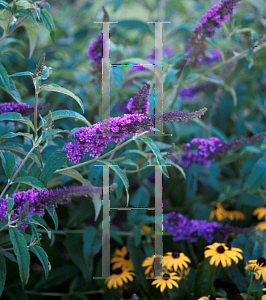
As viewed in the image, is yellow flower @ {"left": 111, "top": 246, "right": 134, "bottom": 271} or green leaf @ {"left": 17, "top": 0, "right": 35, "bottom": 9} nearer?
green leaf @ {"left": 17, "top": 0, "right": 35, "bottom": 9}

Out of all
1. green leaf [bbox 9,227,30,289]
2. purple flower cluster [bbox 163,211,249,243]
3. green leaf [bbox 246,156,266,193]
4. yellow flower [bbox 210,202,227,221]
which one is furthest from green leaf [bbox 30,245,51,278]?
yellow flower [bbox 210,202,227,221]

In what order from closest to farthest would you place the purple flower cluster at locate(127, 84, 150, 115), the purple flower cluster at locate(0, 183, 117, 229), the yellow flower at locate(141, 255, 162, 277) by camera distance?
the purple flower cluster at locate(0, 183, 117, 229) → the purple flower cluster at locate(127, 84, 150, 115) → the yellow flower at locate(141, 255, 162, 277)

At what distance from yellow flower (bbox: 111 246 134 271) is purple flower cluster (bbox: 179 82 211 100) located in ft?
2.28

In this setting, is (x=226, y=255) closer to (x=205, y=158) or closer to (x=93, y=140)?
(x=205, y=158)

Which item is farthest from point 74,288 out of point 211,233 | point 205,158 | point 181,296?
point 205,158

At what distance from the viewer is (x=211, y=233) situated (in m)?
1.07

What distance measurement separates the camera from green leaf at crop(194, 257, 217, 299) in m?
0.96

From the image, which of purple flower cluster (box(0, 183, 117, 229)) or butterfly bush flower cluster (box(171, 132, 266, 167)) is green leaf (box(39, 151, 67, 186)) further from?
butterfly bush flower cluster (box(171, 132, 266, 167))

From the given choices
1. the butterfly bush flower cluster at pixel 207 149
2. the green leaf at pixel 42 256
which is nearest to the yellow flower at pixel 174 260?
the butterfly bush flower cluster at pixel 207 149

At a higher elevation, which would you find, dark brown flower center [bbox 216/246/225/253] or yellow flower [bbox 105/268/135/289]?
dark brown flower center [bbox 216/246/225/253]

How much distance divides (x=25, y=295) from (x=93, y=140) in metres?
0.63

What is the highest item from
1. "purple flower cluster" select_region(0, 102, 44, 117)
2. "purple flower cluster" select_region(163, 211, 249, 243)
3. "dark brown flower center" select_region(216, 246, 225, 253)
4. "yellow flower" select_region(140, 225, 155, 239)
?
"purple flower cluster" select_region(0, 102, 44, 117)
